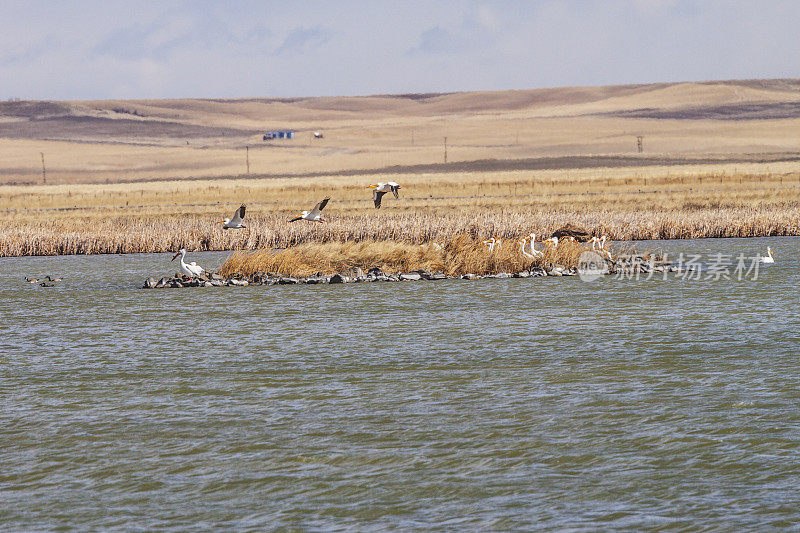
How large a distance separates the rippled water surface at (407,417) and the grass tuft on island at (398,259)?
7.51 meters

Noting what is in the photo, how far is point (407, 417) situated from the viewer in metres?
13.6

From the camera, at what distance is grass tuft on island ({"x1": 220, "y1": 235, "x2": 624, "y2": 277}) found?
108 ft

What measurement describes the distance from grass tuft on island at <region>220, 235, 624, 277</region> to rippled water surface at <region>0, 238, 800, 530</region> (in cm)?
751

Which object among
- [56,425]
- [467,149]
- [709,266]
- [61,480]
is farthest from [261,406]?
[467,149]

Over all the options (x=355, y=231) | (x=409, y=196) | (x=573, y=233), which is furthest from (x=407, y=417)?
(x=409, y=196)

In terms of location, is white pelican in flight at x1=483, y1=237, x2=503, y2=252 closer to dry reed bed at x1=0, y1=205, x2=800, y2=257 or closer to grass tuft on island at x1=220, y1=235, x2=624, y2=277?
grass tuft on island at x1=220, y1=235, x2=624, y2=277

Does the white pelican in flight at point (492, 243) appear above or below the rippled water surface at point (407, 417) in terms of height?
above

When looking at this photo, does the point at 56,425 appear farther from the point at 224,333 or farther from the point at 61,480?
the point at 224,333

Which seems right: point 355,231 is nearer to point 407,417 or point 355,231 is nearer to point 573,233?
point 573,233

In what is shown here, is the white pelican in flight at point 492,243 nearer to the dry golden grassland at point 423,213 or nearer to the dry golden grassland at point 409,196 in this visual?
the dry golden grassland at point 409,196

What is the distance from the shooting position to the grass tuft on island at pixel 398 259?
32844mm

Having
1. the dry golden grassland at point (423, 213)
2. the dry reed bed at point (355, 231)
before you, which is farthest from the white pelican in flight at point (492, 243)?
the dry reed bed at point (355, 231)

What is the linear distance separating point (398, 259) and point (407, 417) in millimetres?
19929

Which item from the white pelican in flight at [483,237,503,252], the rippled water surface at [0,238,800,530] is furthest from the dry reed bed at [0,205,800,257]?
the rippled water surface at [0,238,800,530]
